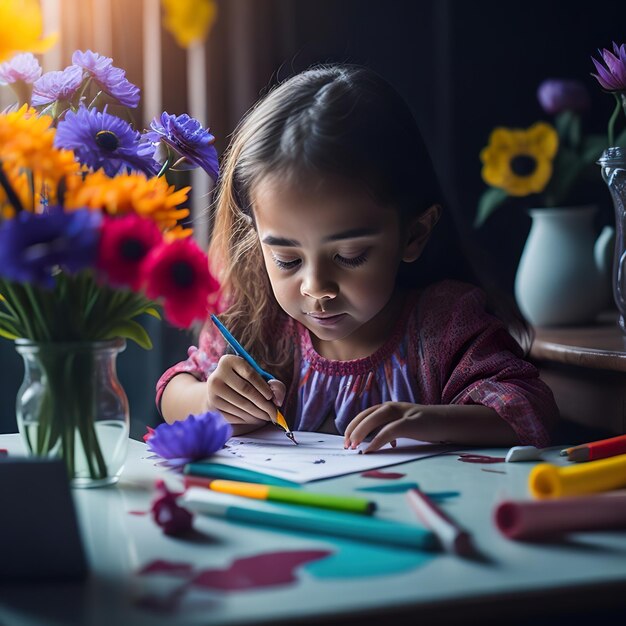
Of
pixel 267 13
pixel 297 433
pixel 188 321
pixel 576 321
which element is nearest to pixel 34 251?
pixel 188 321

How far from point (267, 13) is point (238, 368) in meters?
A: 1.23

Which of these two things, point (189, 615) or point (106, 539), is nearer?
point (189, 615)

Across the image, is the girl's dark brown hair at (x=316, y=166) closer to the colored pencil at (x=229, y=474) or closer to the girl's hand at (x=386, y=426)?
the girl's hand at (x=386, y=426)

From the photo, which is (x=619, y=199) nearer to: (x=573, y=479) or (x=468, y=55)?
(x=573, y=479)

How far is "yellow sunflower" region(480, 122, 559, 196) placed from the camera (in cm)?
178

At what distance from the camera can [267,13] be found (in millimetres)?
2031

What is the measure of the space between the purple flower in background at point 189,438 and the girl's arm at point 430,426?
0.47ft

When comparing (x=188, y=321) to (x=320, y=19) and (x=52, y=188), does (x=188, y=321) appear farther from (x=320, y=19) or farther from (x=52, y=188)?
(x=320, y=19)

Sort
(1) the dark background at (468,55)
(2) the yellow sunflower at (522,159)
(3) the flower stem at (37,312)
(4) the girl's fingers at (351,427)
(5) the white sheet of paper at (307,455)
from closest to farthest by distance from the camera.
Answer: (3) the flower stem at (37,312) → (5) the white sheet of paper at (307,455) → (4) the girl's fingers at (351,427) → (2) the yellow sunflower at (522,159) → (1) the dark background at (468,55)

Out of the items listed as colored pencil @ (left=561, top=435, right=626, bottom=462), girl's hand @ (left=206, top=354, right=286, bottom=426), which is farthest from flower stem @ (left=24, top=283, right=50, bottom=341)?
colored pencil @ (left=561, top=435, right=626, bottom=462)

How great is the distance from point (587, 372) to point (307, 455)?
2.05 ft

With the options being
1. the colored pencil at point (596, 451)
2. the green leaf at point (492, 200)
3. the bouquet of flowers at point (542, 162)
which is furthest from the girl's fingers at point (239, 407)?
the green leaf at point (492, 200)

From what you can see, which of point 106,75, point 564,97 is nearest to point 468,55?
point 564,97

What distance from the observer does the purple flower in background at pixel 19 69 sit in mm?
868
